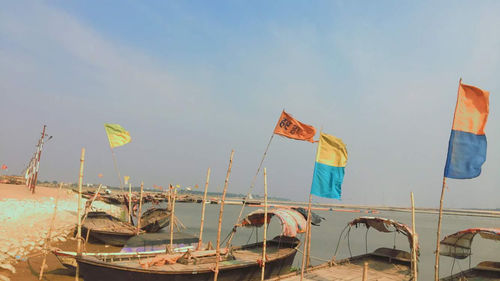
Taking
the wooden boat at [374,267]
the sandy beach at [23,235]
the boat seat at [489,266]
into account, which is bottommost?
the sandy beach at [23,235]

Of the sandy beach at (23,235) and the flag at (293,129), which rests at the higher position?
the flag at (293,129)

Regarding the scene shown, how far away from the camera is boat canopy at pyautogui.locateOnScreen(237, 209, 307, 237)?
13602mm

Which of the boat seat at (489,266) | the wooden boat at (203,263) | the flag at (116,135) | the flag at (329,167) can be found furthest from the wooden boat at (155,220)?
the boat seat at (489,266)

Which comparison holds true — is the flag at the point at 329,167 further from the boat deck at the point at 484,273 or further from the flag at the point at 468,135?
the boat deck at the point at 484,273

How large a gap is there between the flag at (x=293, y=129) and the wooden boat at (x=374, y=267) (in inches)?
195

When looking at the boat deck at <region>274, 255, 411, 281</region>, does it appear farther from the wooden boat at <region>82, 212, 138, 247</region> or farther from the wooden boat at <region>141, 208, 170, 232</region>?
the wooden boat at <region>141, 208, 170, 232</region>

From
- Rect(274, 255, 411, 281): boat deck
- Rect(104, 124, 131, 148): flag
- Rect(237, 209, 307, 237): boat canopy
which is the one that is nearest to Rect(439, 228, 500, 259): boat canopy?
Rect(274, 255, 411, 281): boat deck

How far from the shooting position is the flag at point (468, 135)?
8656mm

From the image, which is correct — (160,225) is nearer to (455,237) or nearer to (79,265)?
(79,265)

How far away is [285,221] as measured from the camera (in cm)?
1374

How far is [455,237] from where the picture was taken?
41.7 feet

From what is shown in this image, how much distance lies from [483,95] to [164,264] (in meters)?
11.3

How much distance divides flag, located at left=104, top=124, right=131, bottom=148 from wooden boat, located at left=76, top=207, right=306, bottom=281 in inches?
237

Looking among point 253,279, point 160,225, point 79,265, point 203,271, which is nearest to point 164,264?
point 203,271
